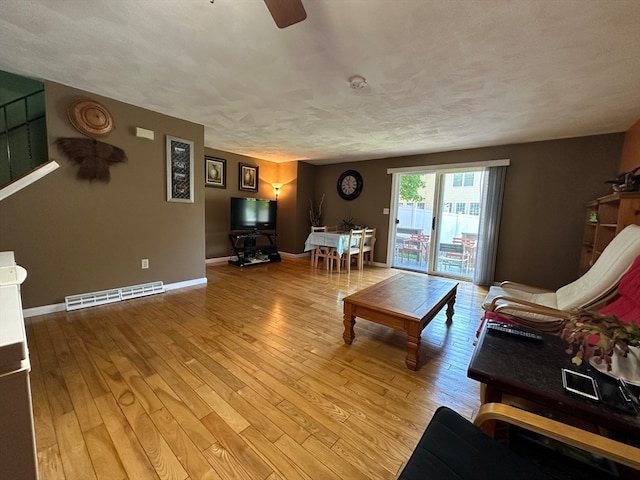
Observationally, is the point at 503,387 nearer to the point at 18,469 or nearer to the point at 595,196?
the point at 18,469

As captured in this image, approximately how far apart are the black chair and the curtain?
368 centimetres

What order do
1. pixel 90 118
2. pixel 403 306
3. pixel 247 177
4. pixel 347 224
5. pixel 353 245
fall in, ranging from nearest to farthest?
pixel 403 306
pixel 90 118
pixel 353 245
pixel 247 177
pixel 347 224

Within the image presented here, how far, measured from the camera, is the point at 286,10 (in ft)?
3.95

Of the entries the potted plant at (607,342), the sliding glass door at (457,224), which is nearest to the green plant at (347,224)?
the sliding glass door at (457,224)

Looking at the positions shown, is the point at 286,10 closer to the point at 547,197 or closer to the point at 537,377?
the point at 537,377

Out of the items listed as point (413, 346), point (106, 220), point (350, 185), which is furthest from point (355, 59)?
point (350, 185)

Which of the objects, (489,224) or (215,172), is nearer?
(489,224)

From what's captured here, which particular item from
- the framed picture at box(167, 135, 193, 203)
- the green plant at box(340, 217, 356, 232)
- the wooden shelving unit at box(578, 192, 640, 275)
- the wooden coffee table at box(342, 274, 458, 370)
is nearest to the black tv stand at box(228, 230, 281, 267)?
the green plant at box(340, 217, 356, 232)

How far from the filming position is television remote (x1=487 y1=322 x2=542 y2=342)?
131 cm

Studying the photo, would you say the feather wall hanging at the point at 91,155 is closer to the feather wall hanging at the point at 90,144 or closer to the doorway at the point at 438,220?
the feather wall hanging at the point at 90,144

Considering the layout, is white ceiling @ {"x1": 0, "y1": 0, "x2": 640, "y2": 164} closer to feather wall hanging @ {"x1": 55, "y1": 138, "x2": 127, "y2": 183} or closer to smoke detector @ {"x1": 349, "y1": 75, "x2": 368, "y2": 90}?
smoke detector @ {"x1": 349, "y1": 75, "x2": 368, "y2": 90}

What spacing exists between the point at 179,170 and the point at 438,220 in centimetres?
427

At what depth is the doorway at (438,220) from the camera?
14.5 feet

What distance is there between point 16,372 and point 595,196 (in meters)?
5.22
